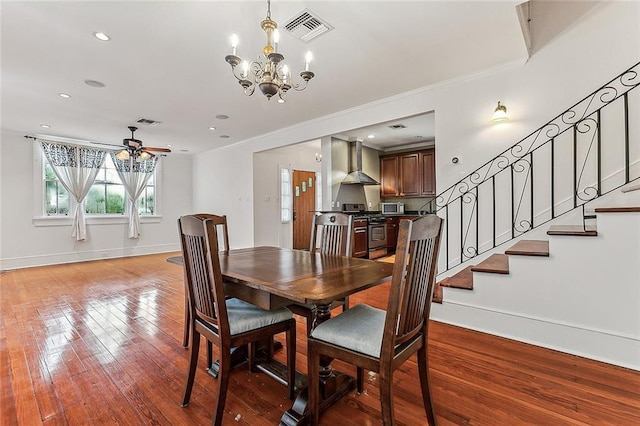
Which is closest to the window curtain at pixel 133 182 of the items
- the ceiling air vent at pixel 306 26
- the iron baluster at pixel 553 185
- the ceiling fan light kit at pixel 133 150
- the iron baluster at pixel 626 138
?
the ceiling fan light kit at pixel 133 150

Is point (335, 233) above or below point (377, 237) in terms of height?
above

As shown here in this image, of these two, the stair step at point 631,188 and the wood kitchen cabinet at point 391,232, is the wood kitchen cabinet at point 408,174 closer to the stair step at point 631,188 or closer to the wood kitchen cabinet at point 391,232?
the wood kitchen cabinet at point 391,232

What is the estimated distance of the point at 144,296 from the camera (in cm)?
381

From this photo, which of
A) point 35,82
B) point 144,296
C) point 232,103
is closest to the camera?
point 35,82

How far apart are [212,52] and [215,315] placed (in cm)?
245

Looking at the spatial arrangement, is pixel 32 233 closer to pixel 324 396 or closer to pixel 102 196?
pixel 102 196

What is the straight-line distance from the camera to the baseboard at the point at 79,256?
561 cm

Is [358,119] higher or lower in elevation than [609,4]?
lower

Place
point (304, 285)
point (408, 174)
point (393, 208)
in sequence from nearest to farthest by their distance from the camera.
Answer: point (304, 285), point (408, 174), point (393, 208)

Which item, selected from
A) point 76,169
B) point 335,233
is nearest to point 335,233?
point 335,233

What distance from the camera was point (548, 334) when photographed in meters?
2.31

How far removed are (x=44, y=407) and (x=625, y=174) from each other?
14.9 ft

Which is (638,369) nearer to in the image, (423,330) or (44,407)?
(423,330)

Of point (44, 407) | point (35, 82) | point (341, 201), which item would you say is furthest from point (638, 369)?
point (35, 82)
